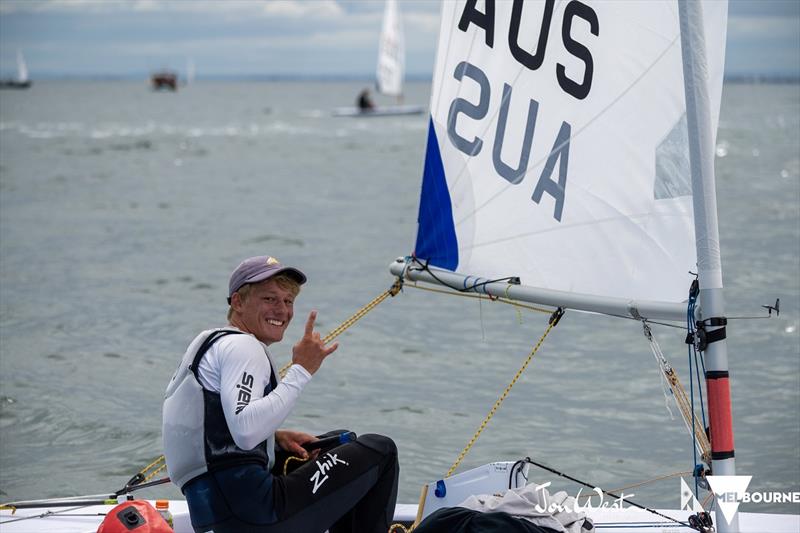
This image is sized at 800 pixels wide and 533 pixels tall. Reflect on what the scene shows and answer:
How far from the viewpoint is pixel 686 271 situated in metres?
3.89

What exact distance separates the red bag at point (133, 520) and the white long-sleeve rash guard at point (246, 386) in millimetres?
571

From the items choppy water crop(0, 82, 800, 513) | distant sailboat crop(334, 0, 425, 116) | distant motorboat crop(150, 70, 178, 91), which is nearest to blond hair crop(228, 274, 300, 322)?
choppy water crop(0, 82, 800, 513)

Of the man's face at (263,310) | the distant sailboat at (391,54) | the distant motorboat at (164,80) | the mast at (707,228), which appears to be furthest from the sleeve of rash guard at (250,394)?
the distant motorboat at (164,80)

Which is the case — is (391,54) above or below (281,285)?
above

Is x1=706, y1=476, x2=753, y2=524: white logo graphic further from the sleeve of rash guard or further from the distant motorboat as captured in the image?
the distant motorboat

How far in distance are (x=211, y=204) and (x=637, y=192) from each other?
1764 cm

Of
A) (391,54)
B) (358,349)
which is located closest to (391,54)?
(391,54)

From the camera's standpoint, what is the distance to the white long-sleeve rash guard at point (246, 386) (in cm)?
296

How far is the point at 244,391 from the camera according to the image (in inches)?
117

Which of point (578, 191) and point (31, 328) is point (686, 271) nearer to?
point (578, 191)

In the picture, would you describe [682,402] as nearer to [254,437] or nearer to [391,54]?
[254,437]

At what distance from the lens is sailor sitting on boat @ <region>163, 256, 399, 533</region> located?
9.84 feet

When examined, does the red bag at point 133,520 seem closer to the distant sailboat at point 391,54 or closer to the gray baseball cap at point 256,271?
the gray baseball cap at point 256,271

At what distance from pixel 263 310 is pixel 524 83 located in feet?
5.51
